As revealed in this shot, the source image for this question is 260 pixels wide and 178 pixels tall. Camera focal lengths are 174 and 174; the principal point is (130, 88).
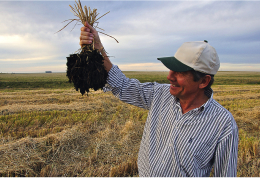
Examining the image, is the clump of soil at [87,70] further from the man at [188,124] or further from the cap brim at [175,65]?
the cap brim at [175,65]

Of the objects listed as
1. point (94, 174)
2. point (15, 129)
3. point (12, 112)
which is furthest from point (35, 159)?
→ point (12, 112)

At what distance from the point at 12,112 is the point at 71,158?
4928 millimetres

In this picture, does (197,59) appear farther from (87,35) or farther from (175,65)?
(87,35)

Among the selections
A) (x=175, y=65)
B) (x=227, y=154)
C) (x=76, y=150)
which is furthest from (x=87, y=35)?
(x=76, y=150)

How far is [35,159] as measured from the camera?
3.46 metres

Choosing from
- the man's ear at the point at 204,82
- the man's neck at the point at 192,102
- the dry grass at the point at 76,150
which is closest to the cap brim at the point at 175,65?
the man's ear at the point at 204,82

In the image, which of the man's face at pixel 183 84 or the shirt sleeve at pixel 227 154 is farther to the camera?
the man's face at pixel 183 84

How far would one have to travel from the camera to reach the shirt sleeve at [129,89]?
1.87 meters

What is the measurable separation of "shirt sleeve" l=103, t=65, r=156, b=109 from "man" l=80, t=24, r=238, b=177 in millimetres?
11

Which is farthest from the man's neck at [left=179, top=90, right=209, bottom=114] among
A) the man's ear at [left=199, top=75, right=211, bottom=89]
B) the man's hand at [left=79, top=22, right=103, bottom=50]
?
the man's hand at [left=79, top=22, right=103, bottom=50]

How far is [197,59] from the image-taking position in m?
1.57

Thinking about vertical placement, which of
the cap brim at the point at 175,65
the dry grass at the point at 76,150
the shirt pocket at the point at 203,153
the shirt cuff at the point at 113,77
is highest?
the cap brim at the point at 175,65

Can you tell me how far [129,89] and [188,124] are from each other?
0.72m

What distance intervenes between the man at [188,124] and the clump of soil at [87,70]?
0.11 metres
